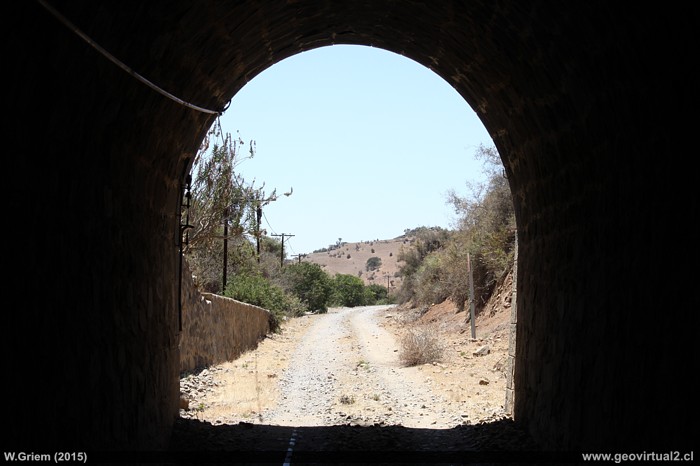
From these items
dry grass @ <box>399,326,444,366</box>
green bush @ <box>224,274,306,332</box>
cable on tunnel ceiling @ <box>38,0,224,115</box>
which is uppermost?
cable on tunnel ceiling @ <box>38,0,224,115</box>

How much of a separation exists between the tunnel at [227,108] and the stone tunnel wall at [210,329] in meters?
6.15

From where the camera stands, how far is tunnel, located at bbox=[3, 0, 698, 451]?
489 centimetres

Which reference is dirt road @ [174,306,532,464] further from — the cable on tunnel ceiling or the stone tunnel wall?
the cable on tunnel ceiling

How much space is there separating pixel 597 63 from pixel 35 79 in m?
4.23

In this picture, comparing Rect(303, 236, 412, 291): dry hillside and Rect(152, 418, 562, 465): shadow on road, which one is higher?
Rect(303, 236, 412, 291): dry hillside

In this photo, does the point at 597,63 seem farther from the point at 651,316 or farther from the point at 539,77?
the point at 651,316

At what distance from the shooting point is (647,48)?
5312 millimetres

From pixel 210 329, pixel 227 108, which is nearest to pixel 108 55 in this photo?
pixel 227 108

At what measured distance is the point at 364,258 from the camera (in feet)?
418

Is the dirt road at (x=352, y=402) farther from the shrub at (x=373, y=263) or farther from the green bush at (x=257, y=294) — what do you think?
the shrub at (x=373, y=263)

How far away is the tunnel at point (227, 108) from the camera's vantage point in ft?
16.0

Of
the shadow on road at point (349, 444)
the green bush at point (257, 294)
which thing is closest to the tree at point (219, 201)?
the green bush at point (257, 294)

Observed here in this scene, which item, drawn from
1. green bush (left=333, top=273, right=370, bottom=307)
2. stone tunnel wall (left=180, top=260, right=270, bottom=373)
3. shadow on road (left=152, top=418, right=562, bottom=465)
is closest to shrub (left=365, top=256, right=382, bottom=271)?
green bush (left=333, top=273, right=370, bottom=307)

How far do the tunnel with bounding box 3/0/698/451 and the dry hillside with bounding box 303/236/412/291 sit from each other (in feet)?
309
